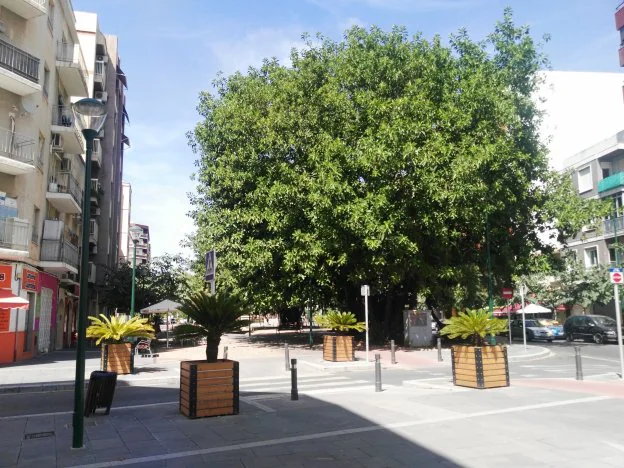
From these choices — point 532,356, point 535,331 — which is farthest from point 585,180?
point 532,356

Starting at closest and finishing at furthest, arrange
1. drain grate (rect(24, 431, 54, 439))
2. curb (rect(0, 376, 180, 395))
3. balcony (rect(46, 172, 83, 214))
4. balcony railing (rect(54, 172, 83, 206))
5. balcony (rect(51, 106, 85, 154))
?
drain grate (rect(24, 431, 54, 439)) → curb (rect(0, 376, 180, 395)) → balcony (rect(46, 172, 83, 214)) → balcony (rect(51, 106, 85, 154)) → balcony railing (rect(54, 172, 83, 206))

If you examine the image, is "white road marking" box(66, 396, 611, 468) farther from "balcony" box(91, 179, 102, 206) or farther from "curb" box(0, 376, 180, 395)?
"balcony" box(91, 179, 102, 206)

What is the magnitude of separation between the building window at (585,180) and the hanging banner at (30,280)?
128ft

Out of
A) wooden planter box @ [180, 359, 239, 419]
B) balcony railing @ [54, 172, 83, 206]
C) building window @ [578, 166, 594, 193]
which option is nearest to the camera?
wooden planter box @ [180, 359, 239, 419]

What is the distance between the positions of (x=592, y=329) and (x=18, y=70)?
32.0 metres

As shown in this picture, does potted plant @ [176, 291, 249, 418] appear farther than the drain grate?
Yes

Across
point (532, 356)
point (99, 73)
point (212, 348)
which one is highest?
point (99, 73)

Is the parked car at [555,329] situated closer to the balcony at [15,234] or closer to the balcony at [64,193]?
the balcony at [64,193]

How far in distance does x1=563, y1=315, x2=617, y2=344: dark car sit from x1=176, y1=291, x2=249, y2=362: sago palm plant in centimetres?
2676

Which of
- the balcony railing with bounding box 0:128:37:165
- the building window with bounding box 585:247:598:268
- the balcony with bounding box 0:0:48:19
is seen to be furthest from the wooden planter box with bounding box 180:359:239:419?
the building window with bounding box 585:247:598:268

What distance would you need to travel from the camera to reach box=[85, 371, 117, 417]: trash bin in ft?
30.2

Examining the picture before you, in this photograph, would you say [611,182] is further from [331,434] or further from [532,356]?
[331,434]

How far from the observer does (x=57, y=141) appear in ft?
85.5

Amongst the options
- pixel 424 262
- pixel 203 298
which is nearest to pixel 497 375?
pixel 203 298
